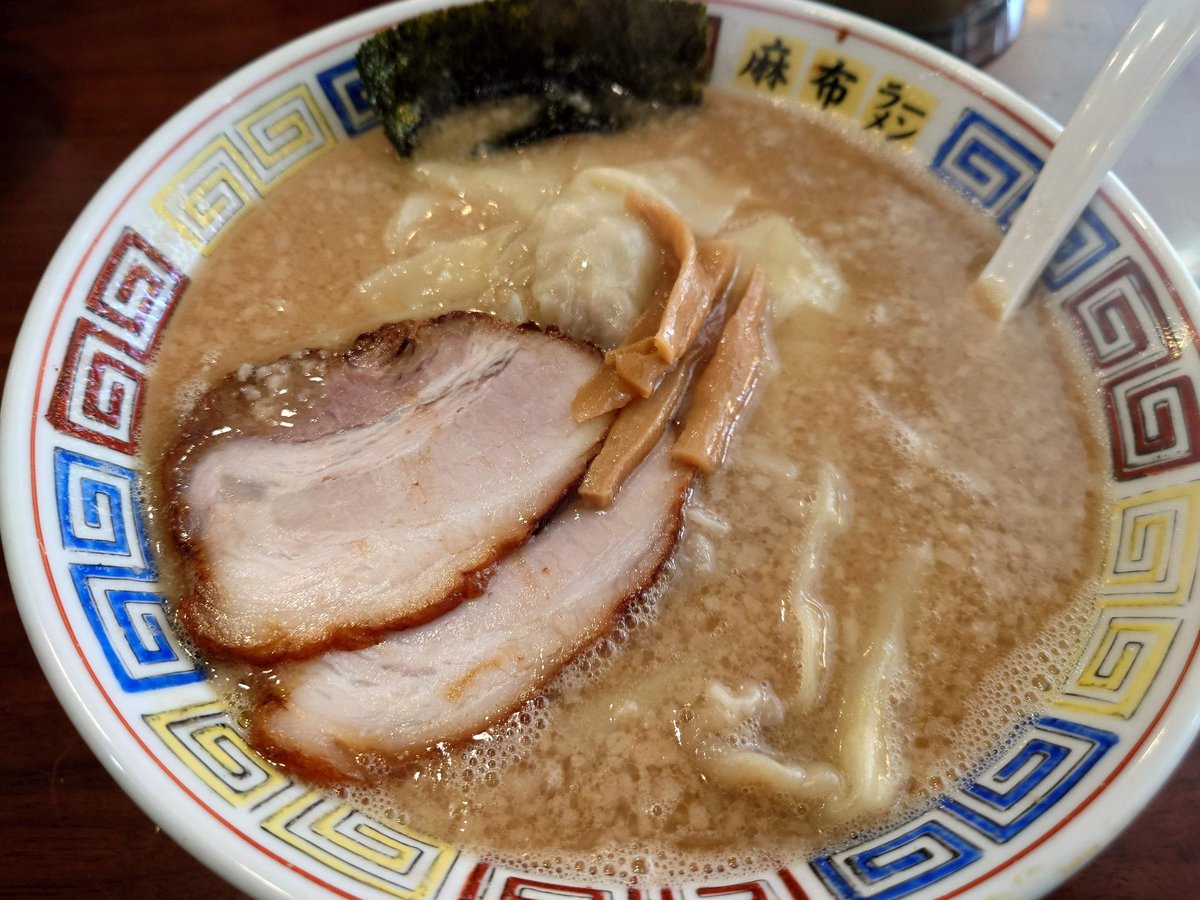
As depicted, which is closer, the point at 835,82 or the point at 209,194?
the point at 209,194

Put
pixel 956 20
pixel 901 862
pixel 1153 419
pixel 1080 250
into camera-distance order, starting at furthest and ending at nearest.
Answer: pixel 956 20
pixel 1080 250
pixel 1153 419
pixel 901 862

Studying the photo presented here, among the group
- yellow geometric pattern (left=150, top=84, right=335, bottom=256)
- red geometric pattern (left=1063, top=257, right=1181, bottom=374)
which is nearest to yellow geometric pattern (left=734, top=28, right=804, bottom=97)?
red geometric pattern (left=1063, top=257, right=1181, bottom=374)

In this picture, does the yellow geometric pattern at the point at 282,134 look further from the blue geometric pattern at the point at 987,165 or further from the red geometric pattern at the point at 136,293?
the blue geometric pattern at the point at 987,165

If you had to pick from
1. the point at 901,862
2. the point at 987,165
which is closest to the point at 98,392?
the point at 901,862

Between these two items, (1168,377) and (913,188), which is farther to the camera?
(913,188)

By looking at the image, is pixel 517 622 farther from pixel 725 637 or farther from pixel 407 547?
pixel 725 637

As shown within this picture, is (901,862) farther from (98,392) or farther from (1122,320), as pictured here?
(98,392)

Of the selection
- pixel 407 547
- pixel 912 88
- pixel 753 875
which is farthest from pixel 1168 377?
pixel 407 547
